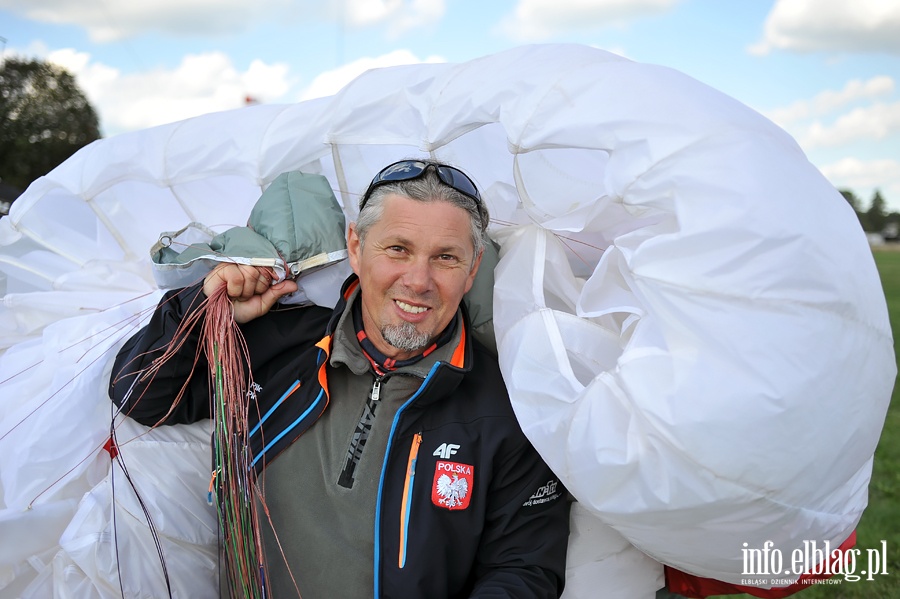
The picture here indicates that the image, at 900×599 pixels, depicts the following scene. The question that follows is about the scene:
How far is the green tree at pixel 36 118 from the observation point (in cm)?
941

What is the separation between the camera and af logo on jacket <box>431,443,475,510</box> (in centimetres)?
176

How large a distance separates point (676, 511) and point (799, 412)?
1.01 feet

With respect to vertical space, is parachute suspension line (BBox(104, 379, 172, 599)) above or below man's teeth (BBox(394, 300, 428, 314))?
below

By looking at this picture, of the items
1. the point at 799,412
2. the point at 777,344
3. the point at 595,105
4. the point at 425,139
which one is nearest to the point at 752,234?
the point at 777,344

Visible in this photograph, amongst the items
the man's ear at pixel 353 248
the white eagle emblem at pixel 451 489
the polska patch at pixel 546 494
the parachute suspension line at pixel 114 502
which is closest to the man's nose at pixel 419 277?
the man's ear at pixel 353 248

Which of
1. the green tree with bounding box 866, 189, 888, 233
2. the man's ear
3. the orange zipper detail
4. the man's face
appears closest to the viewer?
the orange zipper detail

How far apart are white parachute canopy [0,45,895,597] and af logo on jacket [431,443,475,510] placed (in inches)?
9.0

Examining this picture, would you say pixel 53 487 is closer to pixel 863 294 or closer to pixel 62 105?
pixel 863 294

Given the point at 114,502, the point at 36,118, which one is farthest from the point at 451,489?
the point at 36,118

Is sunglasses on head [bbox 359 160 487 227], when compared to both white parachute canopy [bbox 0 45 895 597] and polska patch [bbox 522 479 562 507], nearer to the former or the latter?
white parachute canopy [bbox 0 45 895 597]

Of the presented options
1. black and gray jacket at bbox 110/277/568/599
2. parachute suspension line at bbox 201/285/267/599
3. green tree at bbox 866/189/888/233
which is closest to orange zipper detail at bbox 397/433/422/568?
black and gray jacket at bbox 110/277/568/599

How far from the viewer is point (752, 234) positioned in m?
1.36

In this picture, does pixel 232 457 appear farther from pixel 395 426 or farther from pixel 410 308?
pixel 410 308

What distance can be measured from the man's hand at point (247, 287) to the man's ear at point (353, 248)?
17 centimetres
